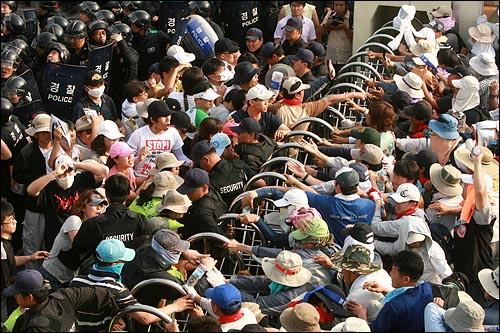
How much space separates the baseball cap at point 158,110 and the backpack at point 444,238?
8.84ft

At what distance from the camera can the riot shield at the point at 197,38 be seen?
44.1ft

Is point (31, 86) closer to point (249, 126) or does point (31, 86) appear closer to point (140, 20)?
point (140, 20)

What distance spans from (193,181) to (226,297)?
1757mm

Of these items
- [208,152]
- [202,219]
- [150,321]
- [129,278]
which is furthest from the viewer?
[208,152]

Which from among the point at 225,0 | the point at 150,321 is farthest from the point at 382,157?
the point at 225,0

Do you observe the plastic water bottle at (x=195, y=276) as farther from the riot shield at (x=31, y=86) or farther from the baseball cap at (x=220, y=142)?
the riot shield at (x=31, y=86)

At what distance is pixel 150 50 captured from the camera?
1431 cm

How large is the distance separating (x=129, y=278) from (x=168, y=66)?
4248 millimetres

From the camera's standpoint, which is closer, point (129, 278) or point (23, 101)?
point (129, 278)

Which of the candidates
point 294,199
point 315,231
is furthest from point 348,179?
point 315,231

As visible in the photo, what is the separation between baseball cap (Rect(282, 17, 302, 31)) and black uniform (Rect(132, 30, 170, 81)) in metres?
1.80

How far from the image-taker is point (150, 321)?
7.02 metres

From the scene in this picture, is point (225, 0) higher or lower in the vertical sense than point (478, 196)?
lower

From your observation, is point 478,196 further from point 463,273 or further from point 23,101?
point 23,101
